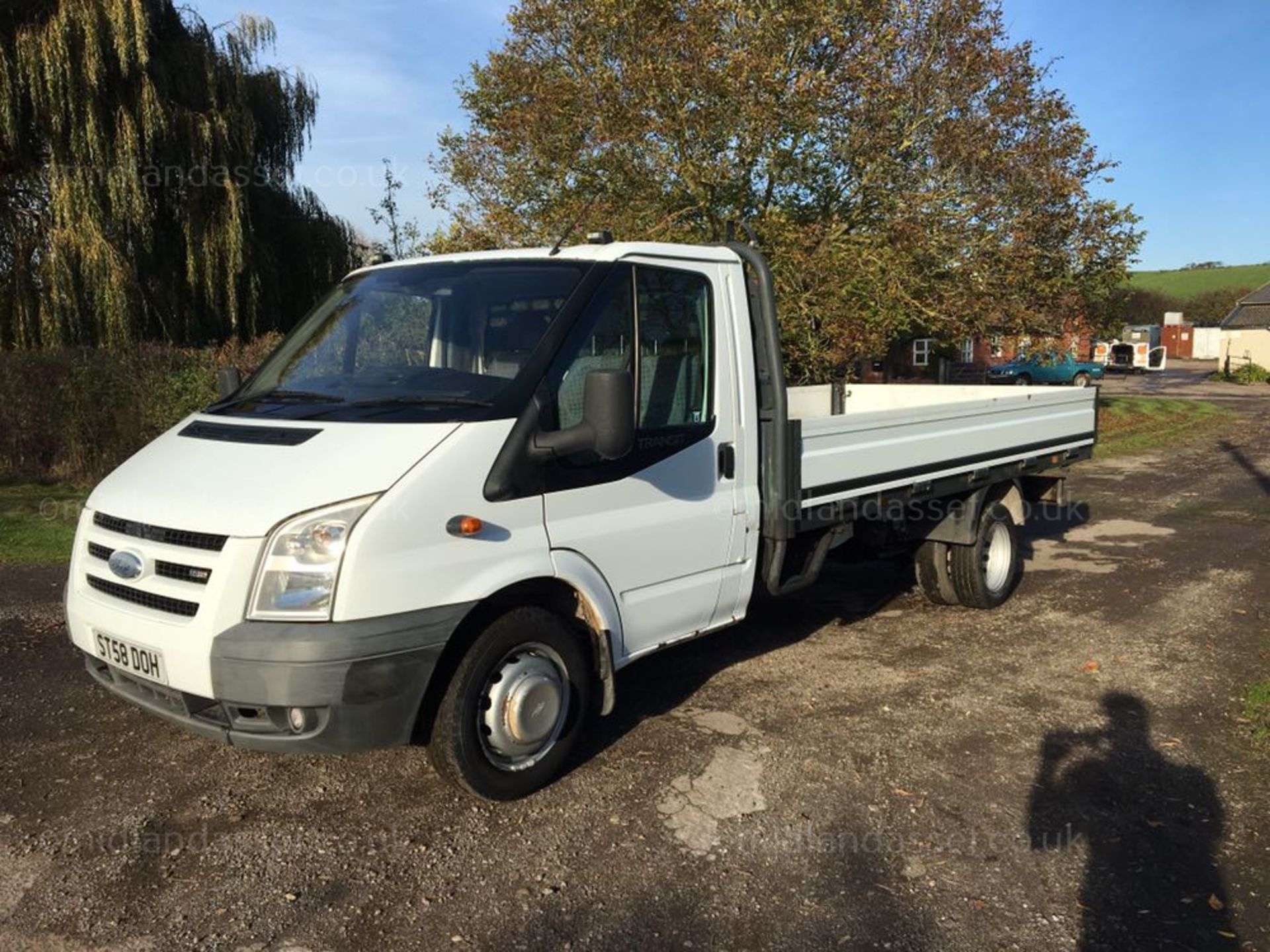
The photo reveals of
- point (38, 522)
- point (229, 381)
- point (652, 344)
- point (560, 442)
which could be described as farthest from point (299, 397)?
point (38, 522)

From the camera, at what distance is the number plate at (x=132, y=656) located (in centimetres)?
336

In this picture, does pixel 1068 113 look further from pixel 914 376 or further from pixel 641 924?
pixel 641 924

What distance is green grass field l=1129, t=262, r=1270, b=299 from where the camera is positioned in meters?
88.6

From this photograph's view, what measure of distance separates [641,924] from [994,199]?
13.4 m

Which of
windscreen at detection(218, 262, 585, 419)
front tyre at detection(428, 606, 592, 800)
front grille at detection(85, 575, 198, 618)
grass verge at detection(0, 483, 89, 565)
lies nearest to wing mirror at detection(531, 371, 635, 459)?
windscreen at detection(218, 262, 585, 419)

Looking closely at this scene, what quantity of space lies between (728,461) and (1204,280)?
359ft

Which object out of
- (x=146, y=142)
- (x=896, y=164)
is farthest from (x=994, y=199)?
(x=146, y=142)

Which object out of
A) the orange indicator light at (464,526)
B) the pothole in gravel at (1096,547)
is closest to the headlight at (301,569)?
the orange indicator light at (464,526)

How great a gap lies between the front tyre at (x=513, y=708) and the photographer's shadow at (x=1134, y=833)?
1.91 meters

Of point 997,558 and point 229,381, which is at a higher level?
point 229,381

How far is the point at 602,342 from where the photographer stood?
4.04m

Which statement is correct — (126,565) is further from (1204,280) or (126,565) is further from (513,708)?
(1204,280)

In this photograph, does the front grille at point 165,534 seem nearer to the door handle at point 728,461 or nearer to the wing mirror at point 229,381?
the wing mirror at point 229,381

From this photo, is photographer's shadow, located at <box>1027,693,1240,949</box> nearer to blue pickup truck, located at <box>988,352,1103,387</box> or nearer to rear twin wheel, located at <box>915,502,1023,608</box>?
rear twin wheel, located at <box>915,502,1023,608</box>
